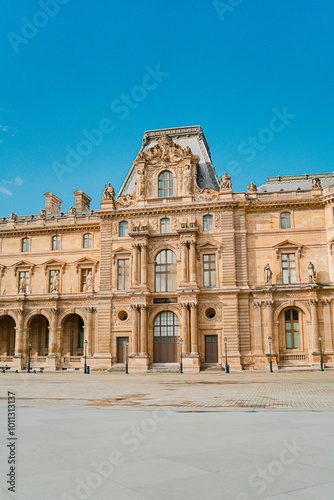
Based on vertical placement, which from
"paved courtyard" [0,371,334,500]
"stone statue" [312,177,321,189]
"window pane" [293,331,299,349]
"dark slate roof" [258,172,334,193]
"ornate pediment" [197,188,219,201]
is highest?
"dark slate roof" [258,172,334,193]

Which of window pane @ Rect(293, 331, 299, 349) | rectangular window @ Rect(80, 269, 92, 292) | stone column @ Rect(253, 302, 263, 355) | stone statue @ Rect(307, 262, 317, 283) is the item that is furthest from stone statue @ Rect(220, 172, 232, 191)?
rectangular window @ Rect(80, 269, 92, 292)

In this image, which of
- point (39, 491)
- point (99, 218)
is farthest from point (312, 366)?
point (39, 491)

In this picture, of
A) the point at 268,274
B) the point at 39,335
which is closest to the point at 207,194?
the point at 268,274

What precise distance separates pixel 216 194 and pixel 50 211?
24066 mm

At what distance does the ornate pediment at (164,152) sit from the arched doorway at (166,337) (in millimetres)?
16555

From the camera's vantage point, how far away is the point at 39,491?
644cm

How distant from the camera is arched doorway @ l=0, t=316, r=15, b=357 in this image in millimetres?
56812

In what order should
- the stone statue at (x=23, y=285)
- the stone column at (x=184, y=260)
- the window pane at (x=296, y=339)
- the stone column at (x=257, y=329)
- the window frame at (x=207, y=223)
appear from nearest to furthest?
the stone column at (x=257, y=329) → the window pane at (x=296, y=339) → the stone column at (x=184, y=260) → the window frame at (x=207, y=223) → the stone statue at (x=23, y=285)

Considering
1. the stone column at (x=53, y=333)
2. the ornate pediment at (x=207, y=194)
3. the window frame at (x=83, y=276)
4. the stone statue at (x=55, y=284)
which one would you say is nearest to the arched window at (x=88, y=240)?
the window frame at (x=83, y=276)

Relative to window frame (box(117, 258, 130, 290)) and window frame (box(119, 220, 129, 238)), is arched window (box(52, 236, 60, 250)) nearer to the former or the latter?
window frame (box(119, 220, 129, 238))

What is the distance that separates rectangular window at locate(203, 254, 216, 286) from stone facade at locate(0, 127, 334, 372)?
0.34 feet

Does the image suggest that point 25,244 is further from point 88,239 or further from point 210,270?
point 210,270

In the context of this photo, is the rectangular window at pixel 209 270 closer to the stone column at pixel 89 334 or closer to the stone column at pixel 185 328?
the stone column at pixel 185 328

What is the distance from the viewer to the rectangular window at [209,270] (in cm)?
4869
